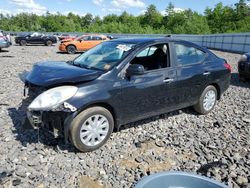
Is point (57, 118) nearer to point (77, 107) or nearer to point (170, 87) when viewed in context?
point (77, 107)

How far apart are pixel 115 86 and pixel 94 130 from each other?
717 mm

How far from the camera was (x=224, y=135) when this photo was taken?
16.8 feet

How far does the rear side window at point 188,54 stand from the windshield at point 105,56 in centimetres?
98

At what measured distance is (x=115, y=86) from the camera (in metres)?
4.35

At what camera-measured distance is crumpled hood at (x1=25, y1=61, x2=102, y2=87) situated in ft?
13.5

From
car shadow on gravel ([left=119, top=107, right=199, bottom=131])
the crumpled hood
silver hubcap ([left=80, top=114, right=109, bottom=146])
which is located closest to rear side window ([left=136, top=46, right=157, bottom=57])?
the crumpled hood

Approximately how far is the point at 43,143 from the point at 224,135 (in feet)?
10.0

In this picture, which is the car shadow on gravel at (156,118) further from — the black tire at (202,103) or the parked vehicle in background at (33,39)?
the parked vehicle in background at (33,39)

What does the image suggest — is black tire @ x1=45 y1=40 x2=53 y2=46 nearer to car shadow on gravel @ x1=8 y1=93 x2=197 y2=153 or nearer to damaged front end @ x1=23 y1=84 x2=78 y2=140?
car shadow on gravel @ x1=8 y1=93 x2=197 y2=153

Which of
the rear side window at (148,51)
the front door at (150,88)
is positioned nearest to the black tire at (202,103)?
the front door at (150,88)

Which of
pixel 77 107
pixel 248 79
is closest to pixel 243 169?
pixel 77 107

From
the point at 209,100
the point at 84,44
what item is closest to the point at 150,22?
the point at 84,44

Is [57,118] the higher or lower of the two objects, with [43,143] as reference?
higher

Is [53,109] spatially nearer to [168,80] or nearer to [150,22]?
[168,80]
